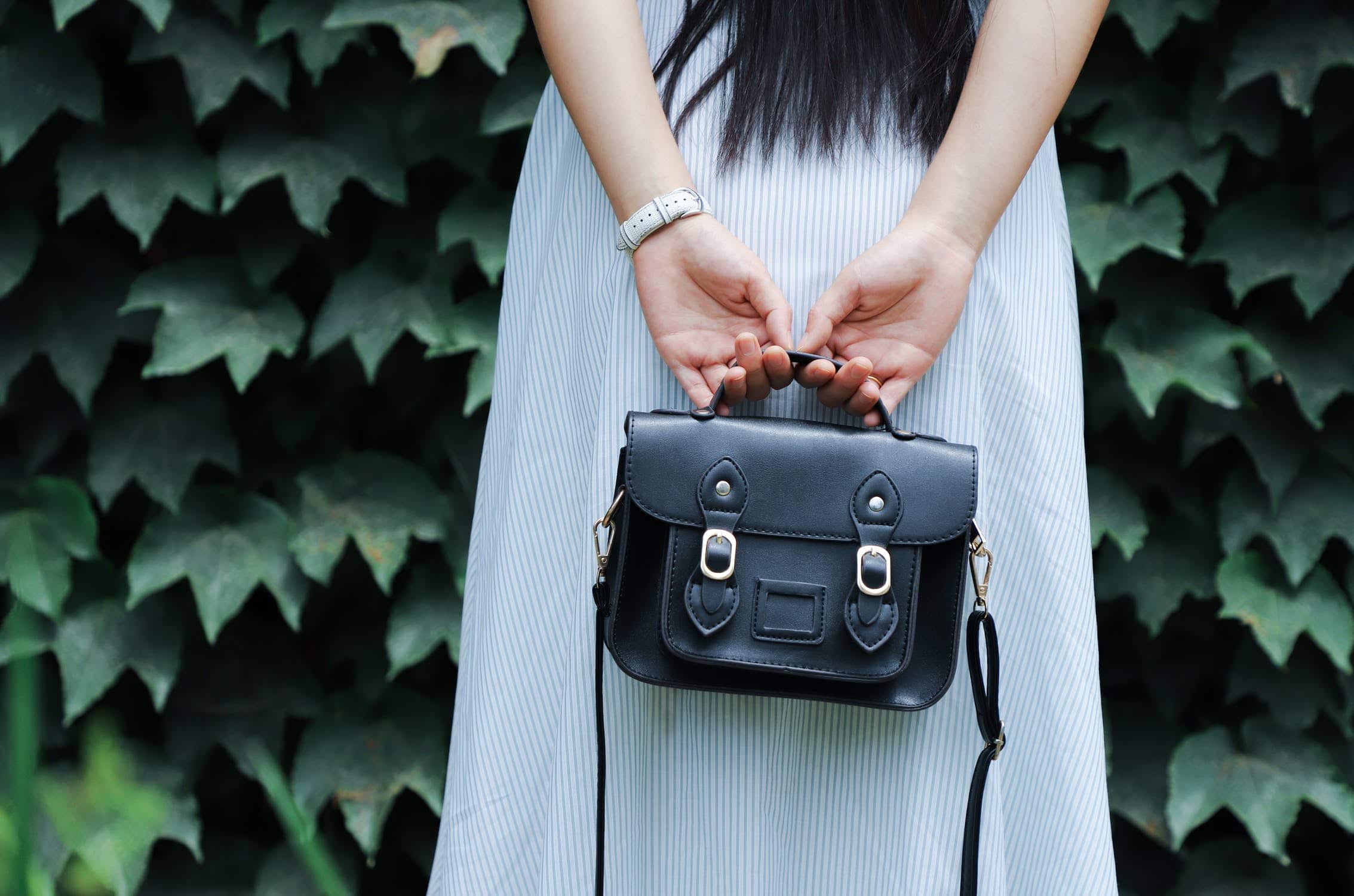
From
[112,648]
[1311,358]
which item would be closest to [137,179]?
[112,648]

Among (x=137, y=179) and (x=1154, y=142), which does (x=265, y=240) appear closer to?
(x=137, y=179)

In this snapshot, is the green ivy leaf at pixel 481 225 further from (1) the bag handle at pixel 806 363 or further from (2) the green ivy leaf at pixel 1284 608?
(2) the green ivy leaf at pixel 1284 608

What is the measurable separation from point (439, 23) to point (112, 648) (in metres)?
0.93

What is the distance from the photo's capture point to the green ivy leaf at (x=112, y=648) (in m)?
1.41

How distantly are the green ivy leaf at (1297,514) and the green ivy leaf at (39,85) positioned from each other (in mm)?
1583

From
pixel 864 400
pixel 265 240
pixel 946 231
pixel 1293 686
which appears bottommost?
pixel 1293 686

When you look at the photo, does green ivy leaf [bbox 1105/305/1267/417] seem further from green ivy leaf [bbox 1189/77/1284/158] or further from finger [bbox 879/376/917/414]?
finger [bbox 879/376/917/414]

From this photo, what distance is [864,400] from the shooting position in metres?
0.65

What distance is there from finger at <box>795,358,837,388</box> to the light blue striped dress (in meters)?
0.05

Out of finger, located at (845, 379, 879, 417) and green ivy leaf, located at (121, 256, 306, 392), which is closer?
finger, located at (845, 379, 879, 417)

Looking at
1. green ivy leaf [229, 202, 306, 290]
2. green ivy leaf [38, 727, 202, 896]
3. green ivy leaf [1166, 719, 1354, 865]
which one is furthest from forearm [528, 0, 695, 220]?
green ivy leaf [1166, 719, 1354, 865]

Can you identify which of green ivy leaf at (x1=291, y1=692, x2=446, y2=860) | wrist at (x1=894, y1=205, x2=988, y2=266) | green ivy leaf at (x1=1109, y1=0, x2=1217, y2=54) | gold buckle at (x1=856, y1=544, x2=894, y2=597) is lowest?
green ivy leaf at (x1=291, y1=692, x2=446, y2=860)

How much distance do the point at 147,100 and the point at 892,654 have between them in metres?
1.32

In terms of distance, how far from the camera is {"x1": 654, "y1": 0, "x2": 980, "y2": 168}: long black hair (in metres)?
0.69
